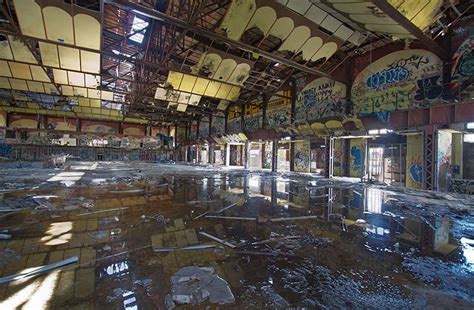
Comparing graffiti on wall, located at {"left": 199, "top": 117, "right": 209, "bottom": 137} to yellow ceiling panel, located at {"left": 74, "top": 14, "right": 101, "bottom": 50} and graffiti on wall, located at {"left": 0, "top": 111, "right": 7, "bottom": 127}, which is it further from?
graffiti on wall, located at {"left": 0, "top": 111, "right": 7, "bottom": 127}

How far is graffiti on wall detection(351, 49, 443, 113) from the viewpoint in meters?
12.1

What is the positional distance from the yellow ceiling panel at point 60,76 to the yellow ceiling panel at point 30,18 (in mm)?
5637

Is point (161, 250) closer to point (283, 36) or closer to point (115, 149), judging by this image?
point (283, 36)

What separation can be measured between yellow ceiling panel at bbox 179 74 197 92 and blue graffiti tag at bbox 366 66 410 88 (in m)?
12.8

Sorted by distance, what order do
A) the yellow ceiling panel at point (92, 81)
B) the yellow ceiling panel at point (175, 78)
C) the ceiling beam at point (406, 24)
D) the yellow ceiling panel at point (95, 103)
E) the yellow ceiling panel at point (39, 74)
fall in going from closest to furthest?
the ceiling beam at point (406, 24), the yellow ceiling panel at point (39, 74), the yellow ceiling panel at point (175, 78), the yellow ceiling panel at point (92, 81), the yellow ceiling panel at point (95, 103)

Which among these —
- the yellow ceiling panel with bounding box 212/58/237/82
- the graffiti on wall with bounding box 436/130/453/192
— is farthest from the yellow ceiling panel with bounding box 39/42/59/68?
the graffiti on wall with bounding box 436/130/453/192

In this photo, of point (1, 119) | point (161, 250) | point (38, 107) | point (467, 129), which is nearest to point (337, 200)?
point (161, 250)

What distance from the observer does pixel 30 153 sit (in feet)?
102

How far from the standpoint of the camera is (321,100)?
1856cm

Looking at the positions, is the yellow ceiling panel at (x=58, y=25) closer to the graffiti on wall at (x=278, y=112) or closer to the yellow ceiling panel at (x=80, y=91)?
the yellow ceiling panel at (x=80, y=91)

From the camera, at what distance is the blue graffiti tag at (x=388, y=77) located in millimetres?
13359

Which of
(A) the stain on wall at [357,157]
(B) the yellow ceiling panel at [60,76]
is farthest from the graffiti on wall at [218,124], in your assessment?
(A) the stain on wall at [357,157]

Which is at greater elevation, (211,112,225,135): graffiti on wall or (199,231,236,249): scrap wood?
(211,112,225,135): graffiti on wall

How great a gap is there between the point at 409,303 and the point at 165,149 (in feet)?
140
